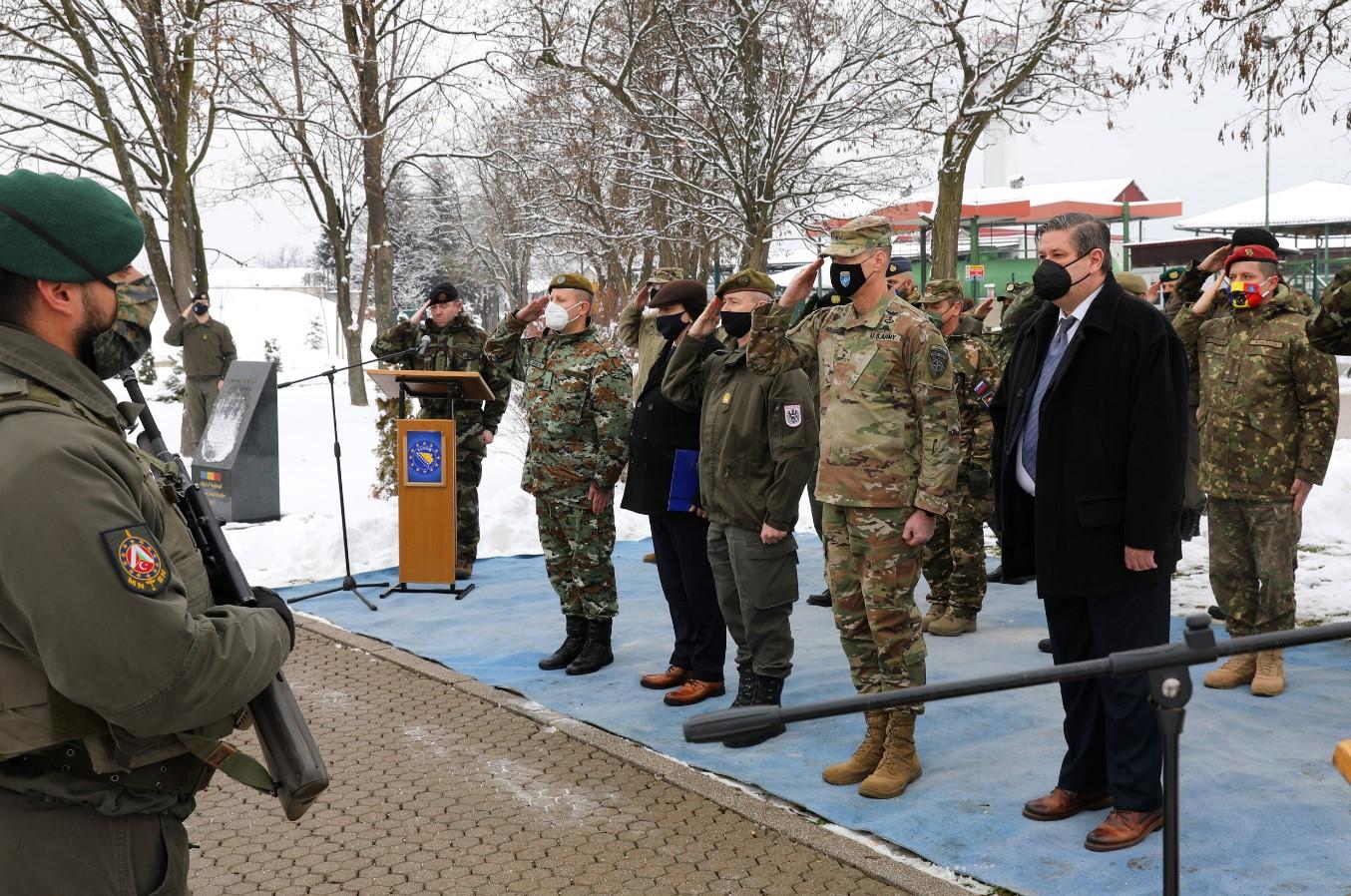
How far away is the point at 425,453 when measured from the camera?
8062 mm

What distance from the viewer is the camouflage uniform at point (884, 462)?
14.7ft

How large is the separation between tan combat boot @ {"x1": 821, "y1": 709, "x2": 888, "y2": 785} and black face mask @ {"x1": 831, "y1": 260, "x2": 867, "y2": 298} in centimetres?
170

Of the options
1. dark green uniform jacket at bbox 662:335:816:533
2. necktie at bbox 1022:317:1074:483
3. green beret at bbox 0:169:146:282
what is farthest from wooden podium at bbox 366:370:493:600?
green beret at bbox 0:169:146:282

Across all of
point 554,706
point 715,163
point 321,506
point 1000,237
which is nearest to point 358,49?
point 715,163

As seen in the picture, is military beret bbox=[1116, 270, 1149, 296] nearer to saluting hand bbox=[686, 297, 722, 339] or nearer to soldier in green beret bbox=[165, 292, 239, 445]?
saluting hand bbox=[686, 297, 722, 339]

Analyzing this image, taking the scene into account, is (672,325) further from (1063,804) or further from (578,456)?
(1063,804)

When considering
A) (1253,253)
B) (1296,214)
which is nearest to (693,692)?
(1253,253)

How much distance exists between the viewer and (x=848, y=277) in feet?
15.2

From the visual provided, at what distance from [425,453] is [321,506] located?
4.05 meters

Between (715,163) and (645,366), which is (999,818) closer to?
(645,366)

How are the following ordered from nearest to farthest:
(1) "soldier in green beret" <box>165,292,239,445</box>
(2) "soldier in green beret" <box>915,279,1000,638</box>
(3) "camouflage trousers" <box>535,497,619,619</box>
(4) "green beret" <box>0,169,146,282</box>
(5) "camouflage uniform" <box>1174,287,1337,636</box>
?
(4) "green beret" <box>0,169,146,282</box>, (5) "camouflage uniform" <box>1174,287,1337,636</box>, (3) "camouflage trousers" <box>535,497,619,619</box>, (2) "soldier in green beret" <box>915,279,1000,638</box>, (1) "soldier in green beret" <box>165,292,239,445</box>

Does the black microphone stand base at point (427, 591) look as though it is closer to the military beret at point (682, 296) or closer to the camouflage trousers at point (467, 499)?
the camouflage trousers at point (467, 499)

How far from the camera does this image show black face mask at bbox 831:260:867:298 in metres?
4.61

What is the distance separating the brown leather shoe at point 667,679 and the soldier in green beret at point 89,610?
402 centimetres
